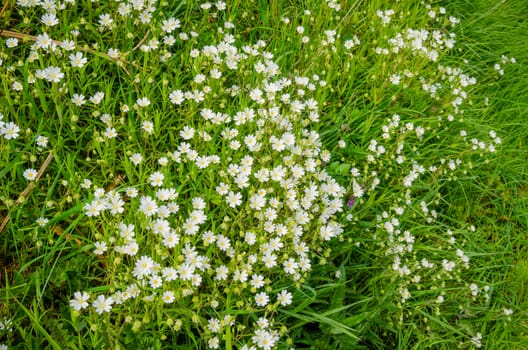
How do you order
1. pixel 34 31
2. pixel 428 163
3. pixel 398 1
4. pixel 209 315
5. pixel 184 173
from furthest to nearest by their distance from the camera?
1. pixel 398 1
2. pixel 428 163
3. pixel 34 31
4. pixel 184 173
5. pixel 209 315

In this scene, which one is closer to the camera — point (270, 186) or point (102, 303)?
point (102, 303)

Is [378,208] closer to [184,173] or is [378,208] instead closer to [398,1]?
[184,173]

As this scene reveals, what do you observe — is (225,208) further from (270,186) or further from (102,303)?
(102,303)

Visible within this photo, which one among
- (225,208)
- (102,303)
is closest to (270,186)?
(225,208)

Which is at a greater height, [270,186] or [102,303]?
[270,186]

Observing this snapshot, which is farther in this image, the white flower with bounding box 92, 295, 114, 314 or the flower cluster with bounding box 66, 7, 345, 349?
the flower cluster with bounding box 66, 7, 345, 349

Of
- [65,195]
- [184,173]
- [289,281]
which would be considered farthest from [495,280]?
[65,195]

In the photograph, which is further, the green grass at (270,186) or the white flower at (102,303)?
the green grass at (270,186)

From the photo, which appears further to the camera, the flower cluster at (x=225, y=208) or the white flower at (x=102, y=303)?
the flower cluster at (x=225, y=208)
